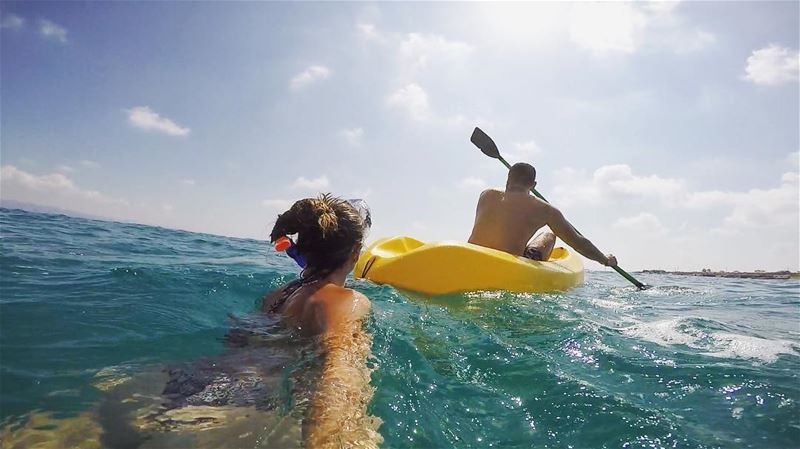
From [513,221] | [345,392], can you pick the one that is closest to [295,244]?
[345,392]

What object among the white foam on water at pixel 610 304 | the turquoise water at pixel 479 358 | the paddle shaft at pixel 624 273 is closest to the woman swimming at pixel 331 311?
the turquoise water at pixel 479 358

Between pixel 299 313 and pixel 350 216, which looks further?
pixel 350 216

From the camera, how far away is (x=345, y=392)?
5.81 ft

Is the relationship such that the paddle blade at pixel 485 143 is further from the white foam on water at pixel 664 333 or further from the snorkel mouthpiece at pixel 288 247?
the snorkel mouthpiece at pixel 288 247

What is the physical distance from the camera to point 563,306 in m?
4.31

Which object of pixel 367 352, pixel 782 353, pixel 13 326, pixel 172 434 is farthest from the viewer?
pixel 782 353

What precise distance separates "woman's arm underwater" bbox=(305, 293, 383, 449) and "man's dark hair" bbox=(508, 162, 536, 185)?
3.89m

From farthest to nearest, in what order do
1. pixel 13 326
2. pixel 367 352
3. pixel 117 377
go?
1. pixel 13 326
2. pixel 367 352
3. pixel 117 377

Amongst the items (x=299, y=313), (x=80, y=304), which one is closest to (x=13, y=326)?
(x=80, y=304)

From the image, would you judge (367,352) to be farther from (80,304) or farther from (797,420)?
(80,304)

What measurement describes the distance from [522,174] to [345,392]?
14.5 feet

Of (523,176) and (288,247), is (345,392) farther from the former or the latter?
(523,176)

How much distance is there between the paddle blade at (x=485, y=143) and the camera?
826 cm

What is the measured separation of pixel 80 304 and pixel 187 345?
1.24m
